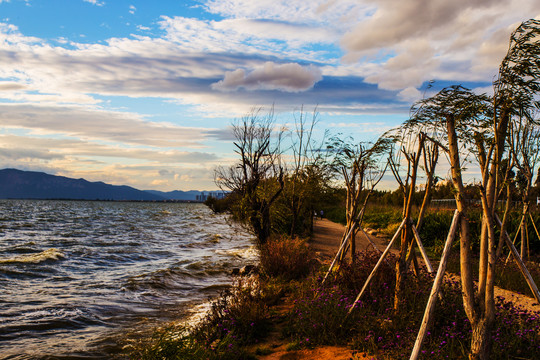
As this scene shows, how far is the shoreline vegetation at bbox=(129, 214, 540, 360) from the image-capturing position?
5617 mm

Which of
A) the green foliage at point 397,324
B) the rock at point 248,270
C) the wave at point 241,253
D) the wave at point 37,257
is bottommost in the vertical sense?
the wave at point 37,257

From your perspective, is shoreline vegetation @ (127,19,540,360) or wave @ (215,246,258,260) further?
wave @ (215,246,258,260)

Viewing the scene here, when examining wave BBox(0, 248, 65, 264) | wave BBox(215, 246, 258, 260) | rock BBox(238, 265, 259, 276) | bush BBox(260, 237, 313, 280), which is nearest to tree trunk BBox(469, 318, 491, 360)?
bush BBox(260, 237, 313, 280)

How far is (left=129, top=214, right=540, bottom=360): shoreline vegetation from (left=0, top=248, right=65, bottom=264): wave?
15133mm

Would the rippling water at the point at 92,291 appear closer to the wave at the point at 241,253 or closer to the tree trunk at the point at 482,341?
the wave at the point at 241,253

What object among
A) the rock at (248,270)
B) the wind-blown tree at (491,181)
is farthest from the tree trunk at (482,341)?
the rock at (248,270)

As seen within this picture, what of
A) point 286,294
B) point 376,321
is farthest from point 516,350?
point 286,294

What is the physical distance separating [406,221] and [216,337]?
3.84 meters

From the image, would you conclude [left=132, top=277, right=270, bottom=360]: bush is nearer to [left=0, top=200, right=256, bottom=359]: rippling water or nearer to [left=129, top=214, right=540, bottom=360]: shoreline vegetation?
[left=129, top=214, right=540, bottom=360]: shoreline vegetation

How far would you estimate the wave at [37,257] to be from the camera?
19.2m

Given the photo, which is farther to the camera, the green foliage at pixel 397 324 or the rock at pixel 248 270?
the rock at pixel 248 270

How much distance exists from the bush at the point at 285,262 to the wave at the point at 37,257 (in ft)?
41.5

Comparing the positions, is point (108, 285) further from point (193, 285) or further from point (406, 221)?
point (406, 221)

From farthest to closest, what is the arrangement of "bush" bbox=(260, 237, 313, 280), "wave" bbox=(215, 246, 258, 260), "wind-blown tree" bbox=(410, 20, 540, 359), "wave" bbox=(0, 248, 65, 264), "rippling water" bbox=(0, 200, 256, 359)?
"wave" bbox=(215, 246, 258, 260)
"wave" bbox=(0, 248, 65, 264)
"bush" bbox=(260, 237, 313, 280)
"rippling water" bbox=(0, 200, 256, 359)
"wind-blown tree" bbox=(410, 20, 540, 359)
